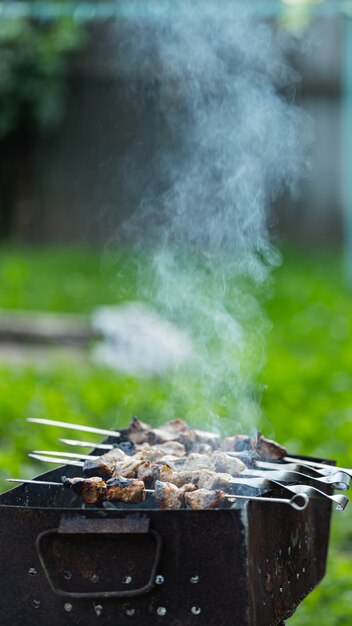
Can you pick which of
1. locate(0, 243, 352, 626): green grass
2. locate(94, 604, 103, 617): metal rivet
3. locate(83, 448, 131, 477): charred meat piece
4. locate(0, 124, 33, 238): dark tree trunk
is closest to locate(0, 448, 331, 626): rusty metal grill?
locate(94, 604, 103, 617): metal rivet

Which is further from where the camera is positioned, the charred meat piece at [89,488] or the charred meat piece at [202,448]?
the charred meat piece at [202,448]

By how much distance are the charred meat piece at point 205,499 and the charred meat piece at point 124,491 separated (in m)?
0.14

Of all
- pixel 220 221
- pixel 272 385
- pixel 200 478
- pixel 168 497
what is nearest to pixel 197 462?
pixel 200 478

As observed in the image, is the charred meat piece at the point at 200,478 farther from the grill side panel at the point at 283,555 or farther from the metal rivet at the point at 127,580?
the metal rivet at the point at 127,580

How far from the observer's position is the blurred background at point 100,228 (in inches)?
246

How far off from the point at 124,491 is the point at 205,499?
221mm

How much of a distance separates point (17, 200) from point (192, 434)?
9.22 metres

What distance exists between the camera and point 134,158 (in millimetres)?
11109

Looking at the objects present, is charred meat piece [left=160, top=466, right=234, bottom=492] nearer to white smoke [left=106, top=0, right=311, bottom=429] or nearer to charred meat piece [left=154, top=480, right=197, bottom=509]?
charred meat piece [left=154, top=480, right=197, bottom=509]

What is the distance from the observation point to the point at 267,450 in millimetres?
2959

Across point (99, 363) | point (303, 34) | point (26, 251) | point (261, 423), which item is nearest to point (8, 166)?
point (26, 251)

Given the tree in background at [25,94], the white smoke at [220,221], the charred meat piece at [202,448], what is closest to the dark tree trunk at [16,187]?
the tree in background at [25,94]

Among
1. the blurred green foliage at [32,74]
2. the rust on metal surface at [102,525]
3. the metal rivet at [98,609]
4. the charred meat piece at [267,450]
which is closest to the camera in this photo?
A: the rust on metal surface at [102,525]

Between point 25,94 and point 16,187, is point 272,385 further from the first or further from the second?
point 25,94
